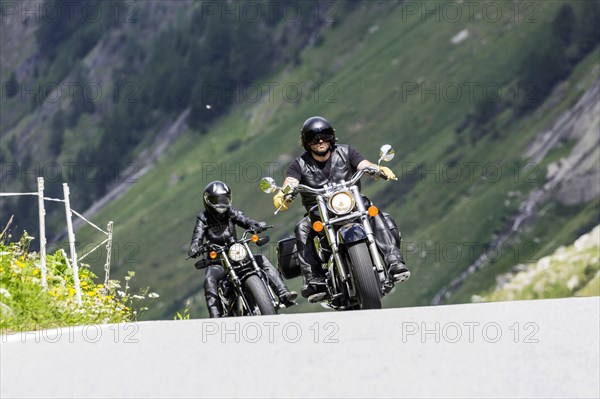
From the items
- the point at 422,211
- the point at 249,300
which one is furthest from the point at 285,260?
the point at 422,211

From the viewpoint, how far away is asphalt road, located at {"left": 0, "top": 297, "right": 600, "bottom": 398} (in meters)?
7.08

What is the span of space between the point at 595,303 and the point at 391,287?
3839 mm

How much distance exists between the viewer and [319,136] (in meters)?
13.3

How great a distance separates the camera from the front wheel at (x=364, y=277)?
39.1 ft

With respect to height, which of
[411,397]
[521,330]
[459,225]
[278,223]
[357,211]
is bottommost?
[411,397]

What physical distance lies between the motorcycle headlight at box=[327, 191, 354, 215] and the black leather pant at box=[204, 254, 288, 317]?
8.91 ft

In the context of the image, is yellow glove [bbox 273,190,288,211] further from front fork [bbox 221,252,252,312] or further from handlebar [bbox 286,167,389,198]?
front fork [bbox 221,252,252,312]

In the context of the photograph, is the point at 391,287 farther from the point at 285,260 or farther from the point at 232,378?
the point at 232,378

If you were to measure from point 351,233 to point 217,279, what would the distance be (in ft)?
12.7

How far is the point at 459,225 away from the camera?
165 meters

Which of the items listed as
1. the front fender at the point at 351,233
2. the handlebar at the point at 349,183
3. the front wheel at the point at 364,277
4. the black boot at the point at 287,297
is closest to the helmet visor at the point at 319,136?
the handlebar at the point at 349,183

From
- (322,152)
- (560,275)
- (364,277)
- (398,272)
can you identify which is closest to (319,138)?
(322,152)

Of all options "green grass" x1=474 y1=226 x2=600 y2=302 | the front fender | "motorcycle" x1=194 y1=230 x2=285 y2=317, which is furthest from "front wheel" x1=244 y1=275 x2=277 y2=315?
"green grass" x1=474 y1=226 x2=600 y2=302

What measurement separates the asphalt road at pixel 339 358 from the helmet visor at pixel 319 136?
4295 millimetres
